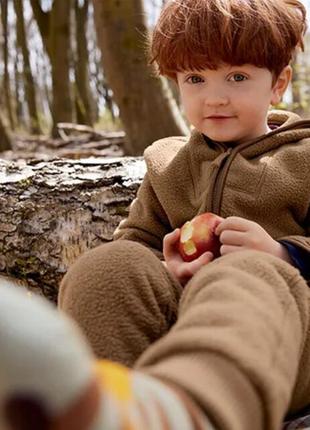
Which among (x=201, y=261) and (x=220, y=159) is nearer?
(x=201, y=261)

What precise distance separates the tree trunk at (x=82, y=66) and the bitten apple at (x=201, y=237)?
11.5 m

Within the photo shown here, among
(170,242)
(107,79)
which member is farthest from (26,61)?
(170,242)

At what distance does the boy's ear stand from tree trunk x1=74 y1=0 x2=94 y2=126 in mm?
11225

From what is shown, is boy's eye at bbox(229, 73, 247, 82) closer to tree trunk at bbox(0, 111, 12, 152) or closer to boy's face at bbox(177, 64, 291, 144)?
boy's face at bbox(177, 64, 291, 144)

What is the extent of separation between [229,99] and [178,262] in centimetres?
41

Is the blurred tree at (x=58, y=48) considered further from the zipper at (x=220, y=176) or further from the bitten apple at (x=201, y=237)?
the bitten apple at (x=201, y=237)

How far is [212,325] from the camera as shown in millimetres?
1278

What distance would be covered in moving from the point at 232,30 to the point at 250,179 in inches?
13.5

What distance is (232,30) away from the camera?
1.94 metres

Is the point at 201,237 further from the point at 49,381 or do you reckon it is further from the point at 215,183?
the point at 49,381

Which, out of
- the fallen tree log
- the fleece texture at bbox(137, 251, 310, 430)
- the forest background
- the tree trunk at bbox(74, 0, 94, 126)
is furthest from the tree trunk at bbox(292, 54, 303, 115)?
the fleece texture at bbox(137, 251, 310, 430)

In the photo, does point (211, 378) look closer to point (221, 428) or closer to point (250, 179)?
point (221, 428)

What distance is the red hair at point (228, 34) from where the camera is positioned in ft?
6.38

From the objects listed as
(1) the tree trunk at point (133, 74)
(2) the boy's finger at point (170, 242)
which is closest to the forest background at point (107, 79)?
(1) the tree trunk at point (133, 74)
